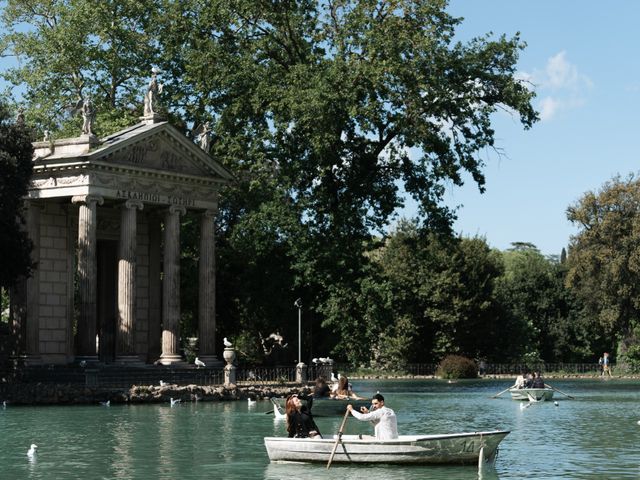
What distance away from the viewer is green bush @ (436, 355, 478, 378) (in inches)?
3688

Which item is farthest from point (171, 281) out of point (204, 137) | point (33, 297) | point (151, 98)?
point (151, 98)

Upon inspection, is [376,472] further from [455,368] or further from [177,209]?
[455,368]

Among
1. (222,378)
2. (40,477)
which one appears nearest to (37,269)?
(222,378)

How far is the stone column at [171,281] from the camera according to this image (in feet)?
199

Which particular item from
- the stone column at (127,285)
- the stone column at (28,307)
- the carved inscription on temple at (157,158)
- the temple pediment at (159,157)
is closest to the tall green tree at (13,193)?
the stone column at (28,307)

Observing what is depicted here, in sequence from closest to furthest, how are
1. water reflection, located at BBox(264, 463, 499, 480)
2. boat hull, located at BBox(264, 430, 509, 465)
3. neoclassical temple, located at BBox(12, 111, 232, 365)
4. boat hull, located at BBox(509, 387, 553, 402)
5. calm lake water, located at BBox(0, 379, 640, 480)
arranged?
1. water reflection, located at BBox(264, 463, 499, 480)
2. calm lake water, located at BBox(0, 379, 640, 480)
3. boat hull, located at BBox(264, 430, 509, 465)
4. neoclassical temple, located at BBox(12, 111, 232, 365)
5. boat hull, located at BBox(509, 387, 553, 402)

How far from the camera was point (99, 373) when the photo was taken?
54.2 m

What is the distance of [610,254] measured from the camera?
96.1m

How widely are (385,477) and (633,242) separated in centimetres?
7357

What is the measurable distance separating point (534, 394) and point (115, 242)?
23395 mm

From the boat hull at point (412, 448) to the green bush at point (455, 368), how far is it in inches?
2648

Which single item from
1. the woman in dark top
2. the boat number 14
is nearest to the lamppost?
the woman in dark top

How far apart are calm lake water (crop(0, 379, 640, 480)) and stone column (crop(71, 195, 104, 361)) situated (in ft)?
25.1

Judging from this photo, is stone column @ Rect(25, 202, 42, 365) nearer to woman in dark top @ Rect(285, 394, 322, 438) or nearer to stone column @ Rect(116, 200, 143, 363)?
stone column @ Rect(116, 200, 143, 363)
